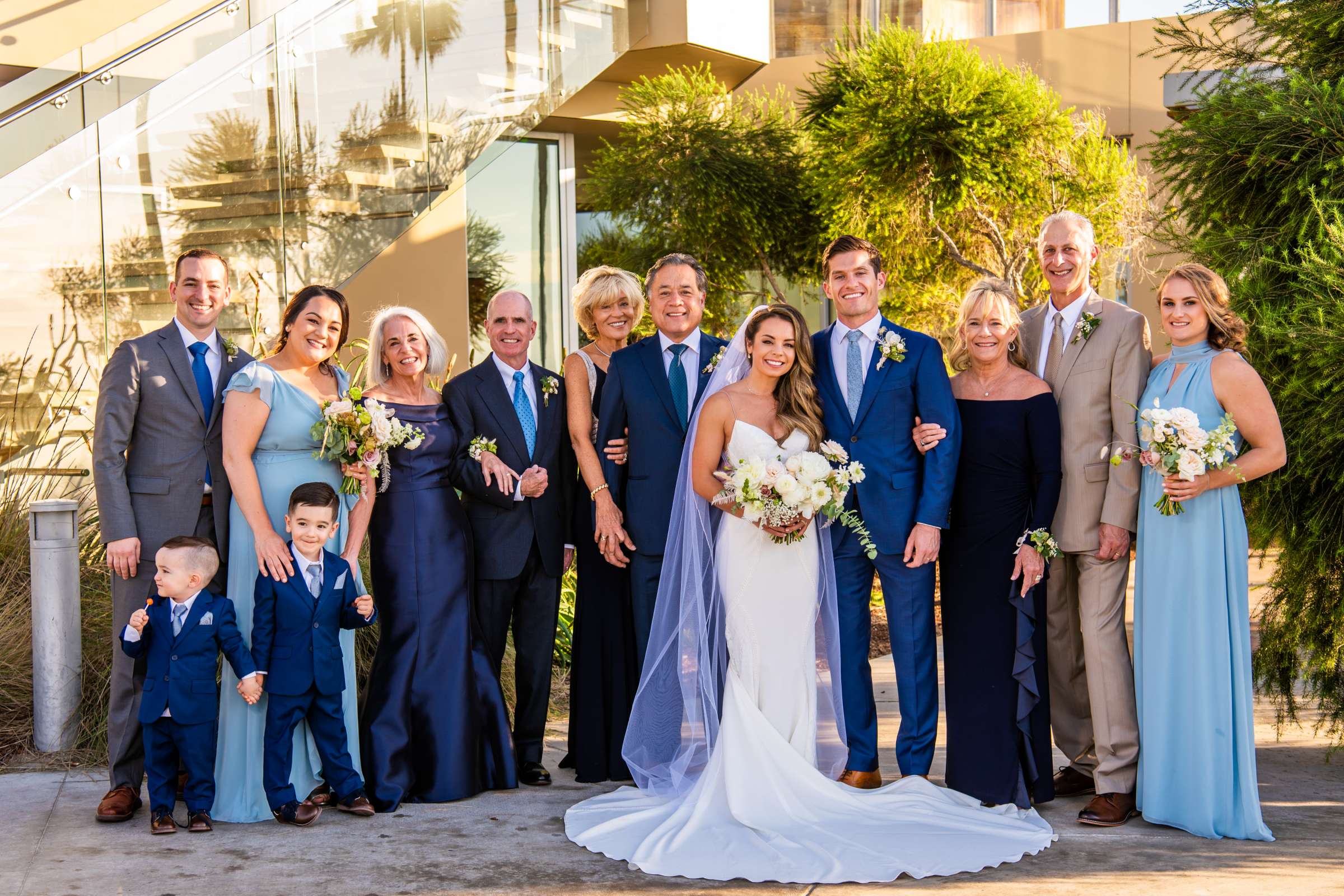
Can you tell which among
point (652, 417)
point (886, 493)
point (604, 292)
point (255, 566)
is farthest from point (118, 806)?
point (886, 493)

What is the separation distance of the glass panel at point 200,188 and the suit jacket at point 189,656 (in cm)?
308

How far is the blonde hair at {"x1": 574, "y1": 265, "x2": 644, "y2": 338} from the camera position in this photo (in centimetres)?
561

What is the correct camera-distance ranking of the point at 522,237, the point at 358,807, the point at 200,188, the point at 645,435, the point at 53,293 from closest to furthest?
the point at 358,807 < the point at 645,435 < the point at 53,293 < the point at 200,188 < the point at 522,237

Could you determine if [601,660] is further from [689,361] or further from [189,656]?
[189,656]

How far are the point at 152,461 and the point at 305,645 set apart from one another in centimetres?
101

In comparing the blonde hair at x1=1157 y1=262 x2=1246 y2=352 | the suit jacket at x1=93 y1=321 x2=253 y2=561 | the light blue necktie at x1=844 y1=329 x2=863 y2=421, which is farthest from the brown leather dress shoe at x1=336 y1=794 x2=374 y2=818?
the blonde hair at x1=1157 y1=262 x2=1246 y2=352

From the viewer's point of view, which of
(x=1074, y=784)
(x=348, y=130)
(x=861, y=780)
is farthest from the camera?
(x=348, y=130)

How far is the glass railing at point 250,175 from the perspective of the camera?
730 centimetres

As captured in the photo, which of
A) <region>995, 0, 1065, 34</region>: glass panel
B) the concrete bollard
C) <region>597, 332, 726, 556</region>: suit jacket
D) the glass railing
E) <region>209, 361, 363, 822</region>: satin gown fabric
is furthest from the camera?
<region>995, 0, 1065, 34</region>: glass panel

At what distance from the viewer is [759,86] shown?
16250 millimetres

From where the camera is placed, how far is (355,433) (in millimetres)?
4734

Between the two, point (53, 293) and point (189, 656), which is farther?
point (53, 293)

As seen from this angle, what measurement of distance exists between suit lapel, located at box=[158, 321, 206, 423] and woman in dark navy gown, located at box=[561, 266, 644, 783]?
5.15ft

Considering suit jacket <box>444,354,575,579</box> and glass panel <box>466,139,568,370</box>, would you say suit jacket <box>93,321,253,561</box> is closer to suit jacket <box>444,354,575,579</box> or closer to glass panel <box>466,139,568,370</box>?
suit jacket <box>444,354,575,579</box>
